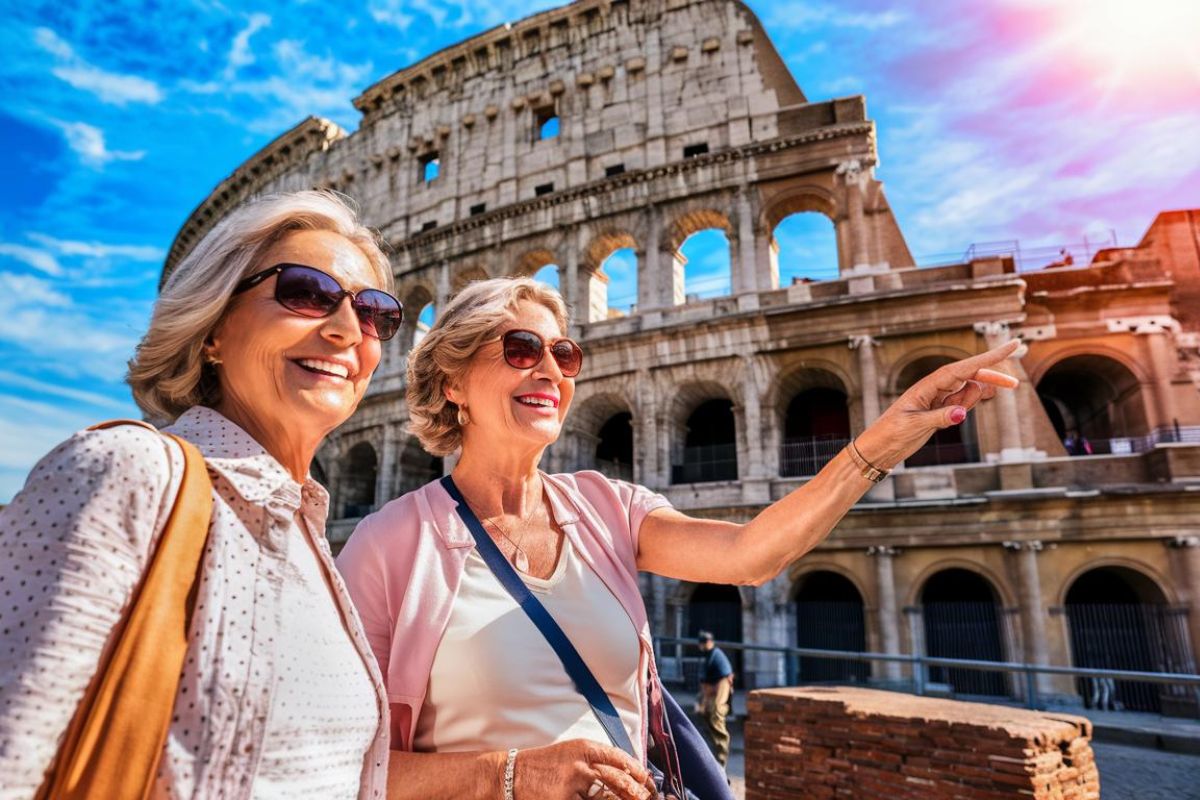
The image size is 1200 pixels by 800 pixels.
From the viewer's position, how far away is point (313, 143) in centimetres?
2614

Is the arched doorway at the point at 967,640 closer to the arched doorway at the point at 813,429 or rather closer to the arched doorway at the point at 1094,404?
the arched doorway at the point at 813,429

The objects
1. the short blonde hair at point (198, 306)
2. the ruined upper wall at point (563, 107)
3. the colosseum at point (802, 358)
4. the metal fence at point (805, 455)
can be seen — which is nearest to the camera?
the short blonde hair at point (198, 306)

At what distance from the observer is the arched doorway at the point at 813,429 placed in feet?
51.1

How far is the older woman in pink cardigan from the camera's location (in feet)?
5.26

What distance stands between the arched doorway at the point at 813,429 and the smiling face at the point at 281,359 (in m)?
14.8

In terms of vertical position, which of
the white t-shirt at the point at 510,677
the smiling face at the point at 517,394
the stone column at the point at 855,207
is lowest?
the white t-shirt at the point at 510,677

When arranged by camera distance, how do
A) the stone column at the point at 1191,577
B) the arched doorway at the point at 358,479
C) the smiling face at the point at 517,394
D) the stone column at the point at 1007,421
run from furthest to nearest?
the arched doorway at the point at 358,479, the stone column at the point at 1007,421, the stone column at the point at 1191,577, the smiling face at the point at 517,394

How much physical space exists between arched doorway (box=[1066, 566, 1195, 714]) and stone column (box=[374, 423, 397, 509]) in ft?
53.1

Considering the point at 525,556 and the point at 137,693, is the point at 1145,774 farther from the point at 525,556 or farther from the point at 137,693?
the point at 137,693

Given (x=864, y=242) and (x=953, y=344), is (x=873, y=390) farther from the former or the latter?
(x=864, y=242)

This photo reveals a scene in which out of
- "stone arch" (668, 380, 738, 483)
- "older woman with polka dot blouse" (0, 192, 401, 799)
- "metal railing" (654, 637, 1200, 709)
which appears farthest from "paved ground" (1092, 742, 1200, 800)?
"older woman with polka dot blouse" (0, 192, 401, 799)

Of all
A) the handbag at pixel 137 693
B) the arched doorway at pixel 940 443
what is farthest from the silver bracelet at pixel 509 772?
the arched doorway at pixel 940 443

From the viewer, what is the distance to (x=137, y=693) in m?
0.83

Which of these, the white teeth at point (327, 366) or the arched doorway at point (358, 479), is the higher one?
the arched doorway at point (358, 479)
